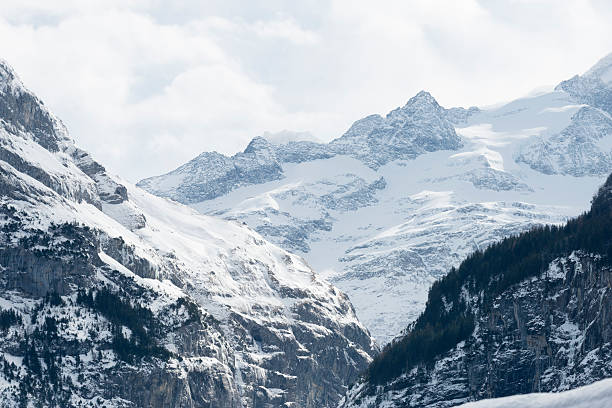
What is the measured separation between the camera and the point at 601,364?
189000 millimetres

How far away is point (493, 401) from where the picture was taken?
74625 mm

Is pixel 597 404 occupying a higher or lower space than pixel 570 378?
higher

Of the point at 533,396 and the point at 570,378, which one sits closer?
the point at 533,396

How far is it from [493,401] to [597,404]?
581 cm

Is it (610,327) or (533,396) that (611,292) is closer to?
(610,327)

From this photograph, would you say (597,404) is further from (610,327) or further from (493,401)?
(610,327)

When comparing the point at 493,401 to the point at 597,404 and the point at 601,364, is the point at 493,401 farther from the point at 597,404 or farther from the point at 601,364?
the point at 601,364

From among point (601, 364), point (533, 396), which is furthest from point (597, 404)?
point (601, 364)

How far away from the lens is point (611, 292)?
649 feet

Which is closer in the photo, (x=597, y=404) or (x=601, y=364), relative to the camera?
(x=597, y=404)

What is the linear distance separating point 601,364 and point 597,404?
120 meters

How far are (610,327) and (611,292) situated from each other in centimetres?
619

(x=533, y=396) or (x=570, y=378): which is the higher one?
(x=533, y=396)

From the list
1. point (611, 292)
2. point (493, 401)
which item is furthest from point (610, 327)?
point (493, 401)
